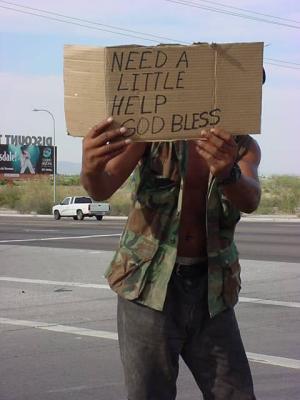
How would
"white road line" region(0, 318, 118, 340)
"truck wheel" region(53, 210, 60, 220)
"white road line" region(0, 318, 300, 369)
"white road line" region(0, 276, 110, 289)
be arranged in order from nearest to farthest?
"white road line" region(0, 318, 300, 369), "white road line" region(0, 318, 118, 340), "white road line" region(0, 276, 110, 289), "truck wheel" region(53, 210, 60, 220)

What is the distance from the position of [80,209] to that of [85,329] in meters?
36.5

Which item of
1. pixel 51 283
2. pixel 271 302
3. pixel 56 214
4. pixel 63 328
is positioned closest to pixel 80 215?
pixel 56 214

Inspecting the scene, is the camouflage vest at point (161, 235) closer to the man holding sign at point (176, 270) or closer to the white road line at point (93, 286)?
the man holding sign at point (176, 270)

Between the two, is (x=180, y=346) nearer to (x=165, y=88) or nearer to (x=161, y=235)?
(x=161, y=235)

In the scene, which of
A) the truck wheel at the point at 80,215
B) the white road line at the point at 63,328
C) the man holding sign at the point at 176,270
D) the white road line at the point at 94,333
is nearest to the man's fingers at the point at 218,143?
the man holding sign at the point at 176,270

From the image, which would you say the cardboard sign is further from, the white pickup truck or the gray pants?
the white pickup truck

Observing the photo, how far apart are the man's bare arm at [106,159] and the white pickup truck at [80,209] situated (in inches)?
1598

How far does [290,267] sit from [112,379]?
28.2ft

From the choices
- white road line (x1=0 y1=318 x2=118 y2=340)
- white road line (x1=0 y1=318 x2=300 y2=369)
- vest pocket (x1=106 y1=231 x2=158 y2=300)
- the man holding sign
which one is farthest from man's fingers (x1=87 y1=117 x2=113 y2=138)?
white road line (x1=0 y1=318 x2=118 y2=340)

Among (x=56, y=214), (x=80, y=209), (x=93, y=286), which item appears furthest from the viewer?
(x=56, y=214)

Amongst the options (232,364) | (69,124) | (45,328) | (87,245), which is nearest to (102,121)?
(69,124)

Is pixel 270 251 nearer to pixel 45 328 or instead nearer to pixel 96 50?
pixel 45 328

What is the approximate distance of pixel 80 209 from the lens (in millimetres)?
44656

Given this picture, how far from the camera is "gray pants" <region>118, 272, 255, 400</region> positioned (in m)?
3.25
